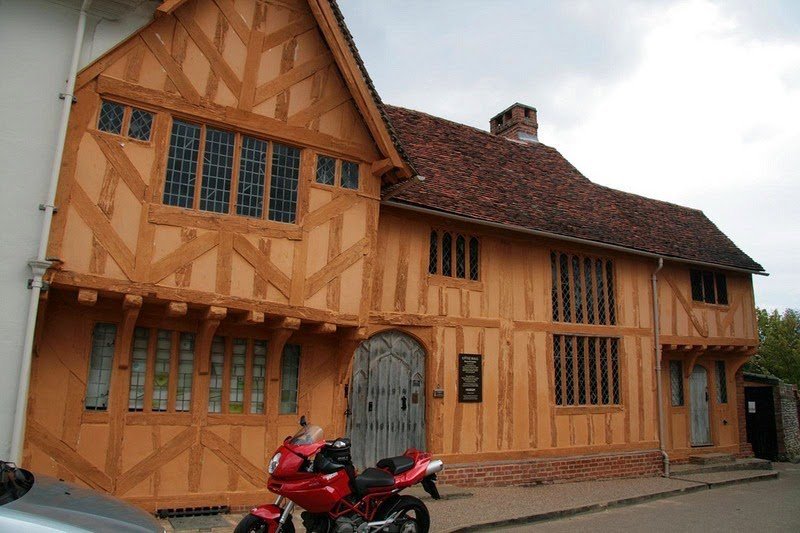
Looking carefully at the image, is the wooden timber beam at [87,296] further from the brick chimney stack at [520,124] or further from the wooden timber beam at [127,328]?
the brick chimney stack at [520,124]

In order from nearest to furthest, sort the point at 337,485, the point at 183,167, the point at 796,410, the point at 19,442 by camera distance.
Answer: the point at 337,485
the point at 19,442
the point at 183,167
the point at 796,410

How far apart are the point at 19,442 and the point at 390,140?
6.28m

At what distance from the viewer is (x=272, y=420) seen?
28.7ft

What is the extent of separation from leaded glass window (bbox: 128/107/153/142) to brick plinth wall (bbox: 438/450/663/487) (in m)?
7.29

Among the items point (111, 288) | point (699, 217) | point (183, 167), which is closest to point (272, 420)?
point (111, 288)

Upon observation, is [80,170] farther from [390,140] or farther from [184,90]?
Answer: [390,140]

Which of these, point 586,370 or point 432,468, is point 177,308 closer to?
point 432,468

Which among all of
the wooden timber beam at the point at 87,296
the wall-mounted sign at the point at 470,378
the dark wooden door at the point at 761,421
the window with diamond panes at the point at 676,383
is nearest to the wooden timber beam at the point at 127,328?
the wooden timber beam at the point at 87,296

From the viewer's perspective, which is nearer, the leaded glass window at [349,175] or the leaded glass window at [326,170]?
the leaded glass window at [326,170]

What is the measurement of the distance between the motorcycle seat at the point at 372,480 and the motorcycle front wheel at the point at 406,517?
257 mm

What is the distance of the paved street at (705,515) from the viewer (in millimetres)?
8461

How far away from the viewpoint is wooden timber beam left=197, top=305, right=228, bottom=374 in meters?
7.92

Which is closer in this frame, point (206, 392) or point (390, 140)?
point (206, 392)

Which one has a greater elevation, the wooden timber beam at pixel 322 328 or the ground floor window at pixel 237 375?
the wooden timber beam at pixel 322 328
